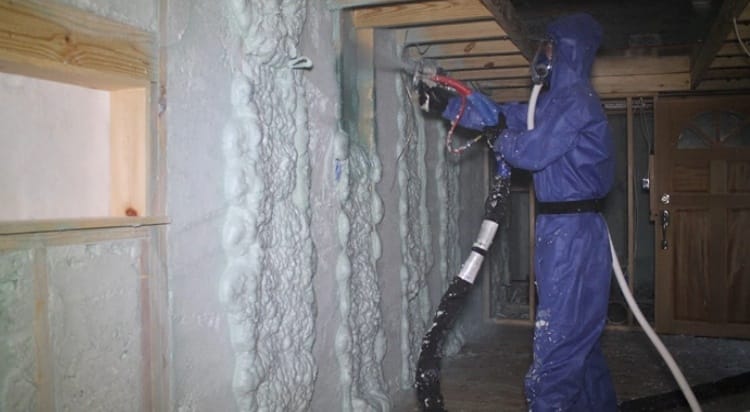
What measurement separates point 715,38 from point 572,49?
1.00 metres

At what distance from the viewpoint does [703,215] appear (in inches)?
165

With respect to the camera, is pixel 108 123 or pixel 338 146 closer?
pixel 108 123

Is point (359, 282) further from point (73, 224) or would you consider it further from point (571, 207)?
point (73, 224)

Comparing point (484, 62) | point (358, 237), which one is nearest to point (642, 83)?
point (484, 62)

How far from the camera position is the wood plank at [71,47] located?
3.38ft

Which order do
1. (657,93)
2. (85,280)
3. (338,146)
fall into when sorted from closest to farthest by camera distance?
1. (85,280)
2. (338,146)
3. (657,93)

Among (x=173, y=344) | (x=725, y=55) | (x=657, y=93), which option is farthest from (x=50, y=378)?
(x=657, y=93)

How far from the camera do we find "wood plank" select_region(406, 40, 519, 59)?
106 inches

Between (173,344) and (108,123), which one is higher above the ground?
(108,123)

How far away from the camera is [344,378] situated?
7.48 feet

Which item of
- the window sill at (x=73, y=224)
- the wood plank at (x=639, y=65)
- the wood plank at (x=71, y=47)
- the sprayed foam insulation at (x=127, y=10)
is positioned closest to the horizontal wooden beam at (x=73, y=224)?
the window sill at (x=73, y=224)

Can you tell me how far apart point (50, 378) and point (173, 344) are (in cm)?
33

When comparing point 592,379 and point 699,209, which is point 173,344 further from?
point 699,209

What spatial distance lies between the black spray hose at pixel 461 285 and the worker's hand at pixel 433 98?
0.36m
